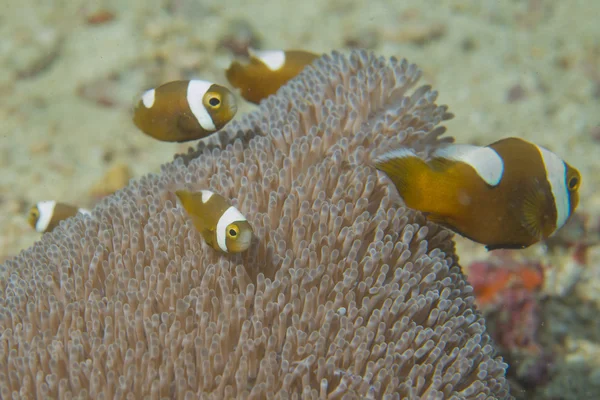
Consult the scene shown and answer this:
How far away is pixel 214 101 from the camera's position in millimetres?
2010

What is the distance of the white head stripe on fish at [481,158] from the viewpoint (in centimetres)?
183

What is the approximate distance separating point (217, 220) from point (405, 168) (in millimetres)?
672

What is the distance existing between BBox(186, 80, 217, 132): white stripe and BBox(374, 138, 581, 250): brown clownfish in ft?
2.35

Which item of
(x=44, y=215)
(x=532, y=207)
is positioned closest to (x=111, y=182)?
(x=44, y=215)

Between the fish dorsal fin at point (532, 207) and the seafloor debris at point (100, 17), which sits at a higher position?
the seafloor debris at point (100, 17)

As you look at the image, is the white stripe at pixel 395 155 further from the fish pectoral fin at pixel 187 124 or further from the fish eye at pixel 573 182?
the fish pectoral fin at pixel 187 124

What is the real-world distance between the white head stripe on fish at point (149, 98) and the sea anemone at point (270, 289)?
0.26 meters

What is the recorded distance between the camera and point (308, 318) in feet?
5.15

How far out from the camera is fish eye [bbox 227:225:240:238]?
1554 mm

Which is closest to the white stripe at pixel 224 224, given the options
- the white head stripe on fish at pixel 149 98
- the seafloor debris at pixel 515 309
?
the white head stripe on fish at pixel 149 98

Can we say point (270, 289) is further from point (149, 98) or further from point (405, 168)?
point (149, 98)

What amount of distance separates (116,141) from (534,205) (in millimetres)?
3751

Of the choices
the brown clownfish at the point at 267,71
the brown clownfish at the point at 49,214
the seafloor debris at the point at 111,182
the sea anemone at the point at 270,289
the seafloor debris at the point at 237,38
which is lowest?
the sea anemone at the point at 270,289

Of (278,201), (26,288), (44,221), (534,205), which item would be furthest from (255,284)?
(44,221)
